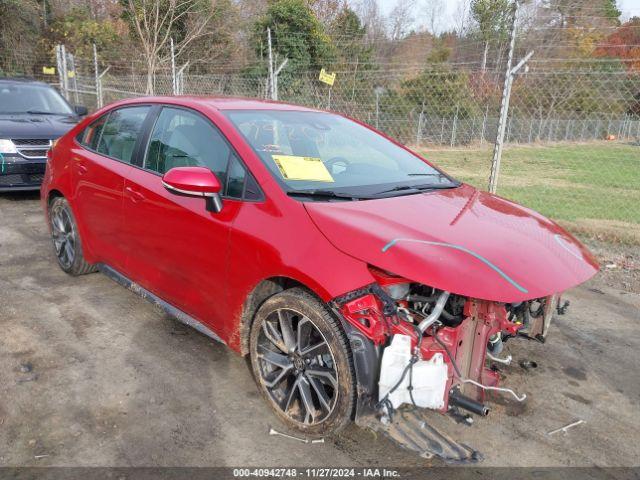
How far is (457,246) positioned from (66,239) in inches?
141

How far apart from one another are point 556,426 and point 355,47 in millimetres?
22404

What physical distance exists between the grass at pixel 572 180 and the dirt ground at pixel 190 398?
3.73m

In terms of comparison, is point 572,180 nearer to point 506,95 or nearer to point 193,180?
point 506,95

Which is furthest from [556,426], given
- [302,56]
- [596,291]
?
[302,56]

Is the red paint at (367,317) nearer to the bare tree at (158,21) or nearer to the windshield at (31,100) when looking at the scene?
the windshield at (31,100)

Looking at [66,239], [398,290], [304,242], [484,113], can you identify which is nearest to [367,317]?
[398,290]

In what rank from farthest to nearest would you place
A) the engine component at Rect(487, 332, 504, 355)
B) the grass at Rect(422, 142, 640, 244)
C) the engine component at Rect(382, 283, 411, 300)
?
the grass at Rect(422, 142, 640, 244) → the engine component at Rect(487, 332, 504, 355) → the engine component at Rect(382, 283, 411, 300)

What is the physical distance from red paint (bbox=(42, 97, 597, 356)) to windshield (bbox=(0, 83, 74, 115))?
5248mm

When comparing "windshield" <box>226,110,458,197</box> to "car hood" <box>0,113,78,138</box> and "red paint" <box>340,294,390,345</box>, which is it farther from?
"car hood" <box>0,113,78,138</box>

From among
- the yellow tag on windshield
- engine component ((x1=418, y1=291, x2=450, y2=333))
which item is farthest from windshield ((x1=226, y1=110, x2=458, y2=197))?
engine component ((x1=418, y1=291, x2=450, y2=333))

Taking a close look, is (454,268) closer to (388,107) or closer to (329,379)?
(329,379)

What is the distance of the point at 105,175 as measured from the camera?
387 centimetres

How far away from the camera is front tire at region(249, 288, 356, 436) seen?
2430 millimetres

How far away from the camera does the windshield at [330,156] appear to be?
2.95 meters
